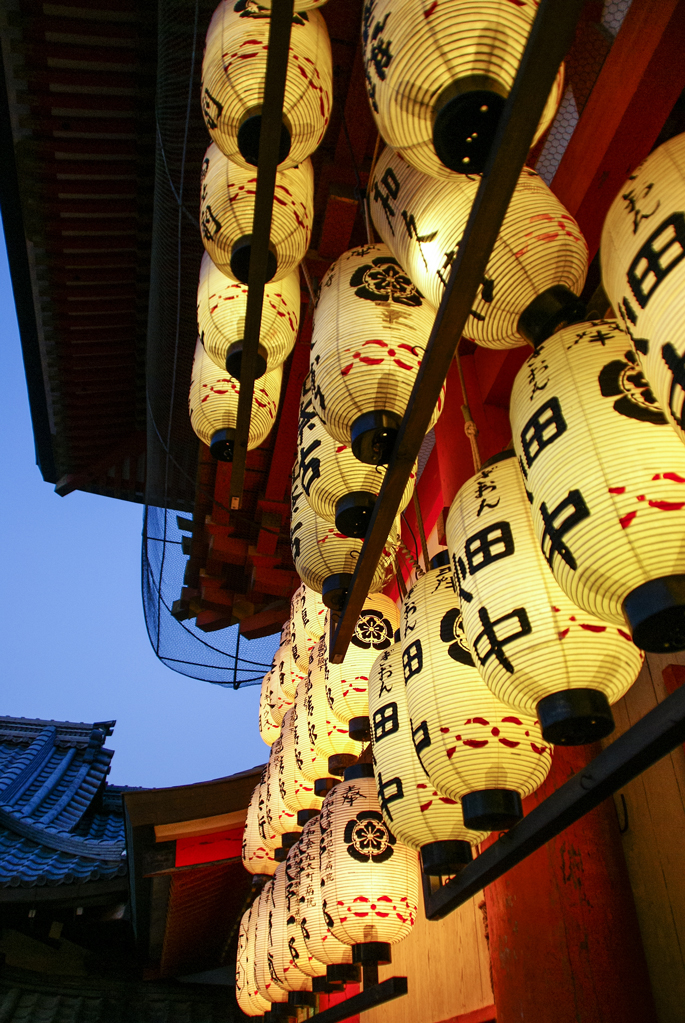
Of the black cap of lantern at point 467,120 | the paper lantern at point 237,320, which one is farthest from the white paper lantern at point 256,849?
the black cap of lantern at point 467,120

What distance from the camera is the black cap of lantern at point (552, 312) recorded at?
165cm

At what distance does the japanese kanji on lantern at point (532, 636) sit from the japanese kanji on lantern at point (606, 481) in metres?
0.15

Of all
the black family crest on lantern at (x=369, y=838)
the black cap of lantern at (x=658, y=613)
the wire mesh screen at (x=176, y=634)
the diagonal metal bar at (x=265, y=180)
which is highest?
the wire mesh screen at (x=176, y=634)

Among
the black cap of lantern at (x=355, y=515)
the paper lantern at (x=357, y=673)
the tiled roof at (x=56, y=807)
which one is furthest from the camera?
the tiled roof at (x=56, y=807)

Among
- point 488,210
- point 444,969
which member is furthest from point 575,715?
point 444,969

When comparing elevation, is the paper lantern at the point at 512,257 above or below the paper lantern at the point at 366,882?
above

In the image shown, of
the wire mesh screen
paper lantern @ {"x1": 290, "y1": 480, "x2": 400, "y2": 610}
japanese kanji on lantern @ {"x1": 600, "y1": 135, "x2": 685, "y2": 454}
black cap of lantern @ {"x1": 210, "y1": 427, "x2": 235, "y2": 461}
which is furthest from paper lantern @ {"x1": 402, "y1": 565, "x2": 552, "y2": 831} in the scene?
the wire mesh screen

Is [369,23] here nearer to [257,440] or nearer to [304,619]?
A: [257,440]

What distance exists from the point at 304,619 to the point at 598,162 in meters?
2.91

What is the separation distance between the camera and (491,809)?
66.4 inches

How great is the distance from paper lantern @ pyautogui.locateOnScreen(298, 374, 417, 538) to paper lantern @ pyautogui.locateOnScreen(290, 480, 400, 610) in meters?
0.15

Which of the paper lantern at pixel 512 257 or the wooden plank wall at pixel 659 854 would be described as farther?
the wooden plank wall at pixel 659 854

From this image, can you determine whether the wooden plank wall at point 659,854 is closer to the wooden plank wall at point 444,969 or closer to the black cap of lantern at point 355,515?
the wooden plank wall at point 444,969

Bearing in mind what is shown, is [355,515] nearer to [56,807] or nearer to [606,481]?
[606,481]
